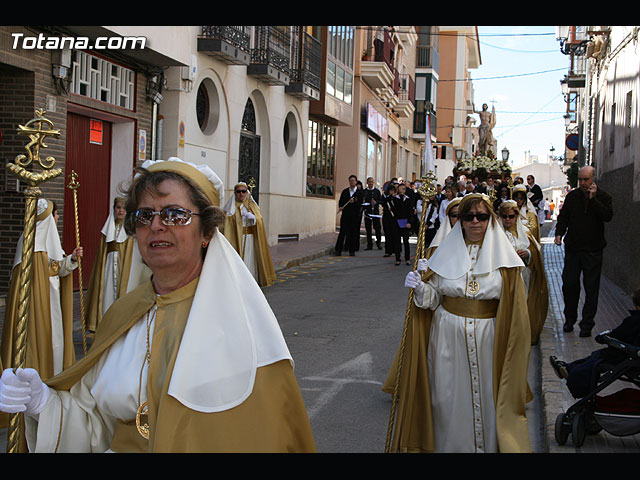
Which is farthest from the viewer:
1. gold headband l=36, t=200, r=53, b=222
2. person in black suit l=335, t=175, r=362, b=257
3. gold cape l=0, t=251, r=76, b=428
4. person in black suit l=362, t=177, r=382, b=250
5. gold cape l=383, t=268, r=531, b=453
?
person in black suit l=362, t=177, r=382, b=250

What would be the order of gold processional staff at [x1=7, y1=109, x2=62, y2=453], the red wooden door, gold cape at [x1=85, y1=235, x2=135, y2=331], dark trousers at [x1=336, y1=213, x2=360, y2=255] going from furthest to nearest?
1. dark trousers at [x1=336, y1=213, x2=360, y2=255]
2. the red wooden door
3. gold cape at [x1=85, y1=235, x2=135, y2=331]
4. gold processional staff at [x1=7, y1=109, x2=62, y2=453]

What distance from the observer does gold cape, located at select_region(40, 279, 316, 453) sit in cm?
272

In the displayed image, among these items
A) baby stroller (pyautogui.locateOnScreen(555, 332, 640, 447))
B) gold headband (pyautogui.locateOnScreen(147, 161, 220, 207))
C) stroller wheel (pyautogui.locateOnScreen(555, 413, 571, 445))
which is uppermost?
gold headband (pyautogui.locateOnScreen(147, 161, 220, 207))

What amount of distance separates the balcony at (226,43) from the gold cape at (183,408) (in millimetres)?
14308

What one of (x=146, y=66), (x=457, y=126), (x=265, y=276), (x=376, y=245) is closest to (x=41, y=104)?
(x=146, y=66)

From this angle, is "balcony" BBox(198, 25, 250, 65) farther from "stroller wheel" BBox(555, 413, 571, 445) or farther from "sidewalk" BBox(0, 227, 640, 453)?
"stroller wheel" BBox(555, 413, 571, 445)

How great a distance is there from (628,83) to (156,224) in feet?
44.1

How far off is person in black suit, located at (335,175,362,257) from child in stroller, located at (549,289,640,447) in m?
15.4

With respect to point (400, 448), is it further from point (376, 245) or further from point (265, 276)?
point (376, 245)

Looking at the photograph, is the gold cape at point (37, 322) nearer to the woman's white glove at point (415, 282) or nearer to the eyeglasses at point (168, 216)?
the woman's white glove at point (415, 282)

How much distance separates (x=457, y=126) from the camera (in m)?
65.2

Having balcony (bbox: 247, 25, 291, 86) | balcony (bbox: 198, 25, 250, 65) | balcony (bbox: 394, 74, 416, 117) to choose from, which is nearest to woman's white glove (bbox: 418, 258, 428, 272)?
balcony (bbox: 198, 25, 250, 65)

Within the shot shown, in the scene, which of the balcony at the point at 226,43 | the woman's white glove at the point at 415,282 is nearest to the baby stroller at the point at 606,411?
the woman's white glove at the point at 415,282

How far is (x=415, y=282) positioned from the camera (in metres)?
5.41
